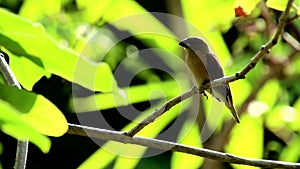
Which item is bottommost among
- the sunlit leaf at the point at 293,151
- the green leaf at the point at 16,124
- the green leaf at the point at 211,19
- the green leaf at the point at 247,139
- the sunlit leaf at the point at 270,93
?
the sunlit leaf at the point at 293,151

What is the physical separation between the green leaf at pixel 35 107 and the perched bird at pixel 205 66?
54 cm

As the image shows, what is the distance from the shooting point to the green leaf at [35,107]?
18.1 inches

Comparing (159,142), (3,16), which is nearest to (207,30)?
(159,142)

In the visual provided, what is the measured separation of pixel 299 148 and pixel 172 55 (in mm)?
308

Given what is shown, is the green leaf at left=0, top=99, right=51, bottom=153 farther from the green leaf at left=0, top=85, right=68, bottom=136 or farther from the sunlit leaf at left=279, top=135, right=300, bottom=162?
the sunlit leaf at left=279, top=135, right=300, bottom=162

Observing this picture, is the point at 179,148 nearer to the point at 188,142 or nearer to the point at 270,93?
the point at 188,142

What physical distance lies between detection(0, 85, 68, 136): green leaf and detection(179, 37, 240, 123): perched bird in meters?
0.54

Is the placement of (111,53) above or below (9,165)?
above

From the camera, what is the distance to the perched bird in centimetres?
108

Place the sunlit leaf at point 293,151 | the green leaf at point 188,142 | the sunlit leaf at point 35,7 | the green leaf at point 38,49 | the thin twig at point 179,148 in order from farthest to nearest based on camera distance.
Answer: the sunlit leaf at point 293,151 → the green leaf at point 188,142 → the sunlit leaf at point 35,7 → the thin twig at point 179,148 → the green leaf at point 38,49

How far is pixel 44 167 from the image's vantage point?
2.75 m

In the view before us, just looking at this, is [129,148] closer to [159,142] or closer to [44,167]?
[159,142]

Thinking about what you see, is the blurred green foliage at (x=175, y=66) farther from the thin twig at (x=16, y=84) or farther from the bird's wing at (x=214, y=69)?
the thin twig at (x=16, y=84)

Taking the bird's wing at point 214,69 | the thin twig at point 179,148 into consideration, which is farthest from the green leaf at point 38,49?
the bird's wing at point 214,69
